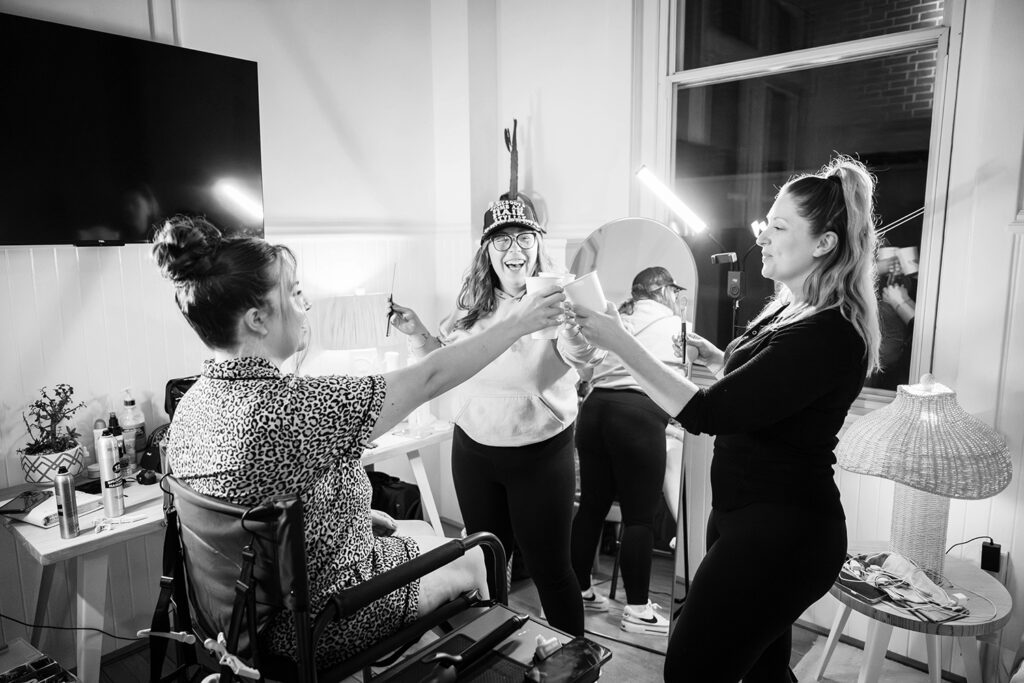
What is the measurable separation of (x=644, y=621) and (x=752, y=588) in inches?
52.0

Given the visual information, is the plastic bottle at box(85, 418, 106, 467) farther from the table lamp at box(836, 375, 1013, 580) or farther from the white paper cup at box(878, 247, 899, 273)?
the white paper cup at box(878, 247, 899, 273)

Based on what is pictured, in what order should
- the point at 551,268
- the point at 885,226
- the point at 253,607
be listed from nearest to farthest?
the point at 253,607 → the point at 551,268 → the point at 885,226

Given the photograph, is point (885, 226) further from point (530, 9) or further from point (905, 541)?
point (530, 9)

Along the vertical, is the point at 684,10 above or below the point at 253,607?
above

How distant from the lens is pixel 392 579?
1.21m

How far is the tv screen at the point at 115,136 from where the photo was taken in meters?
2.03

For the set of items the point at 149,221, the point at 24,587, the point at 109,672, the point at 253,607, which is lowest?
the point at 109,672

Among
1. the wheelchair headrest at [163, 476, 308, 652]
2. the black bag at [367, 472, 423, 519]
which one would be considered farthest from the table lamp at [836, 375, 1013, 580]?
the black bag at [367, 472, 423, 519]

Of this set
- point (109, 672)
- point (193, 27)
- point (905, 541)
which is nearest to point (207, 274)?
point (193, 27)

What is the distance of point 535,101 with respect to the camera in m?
3.36

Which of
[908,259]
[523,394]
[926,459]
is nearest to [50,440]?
[523,394]

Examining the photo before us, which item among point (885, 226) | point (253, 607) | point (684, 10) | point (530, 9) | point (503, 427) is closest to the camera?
point (253, 607)

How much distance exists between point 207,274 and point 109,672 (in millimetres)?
1938

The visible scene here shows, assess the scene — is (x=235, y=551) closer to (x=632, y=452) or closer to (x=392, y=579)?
(x=392, y=579)
